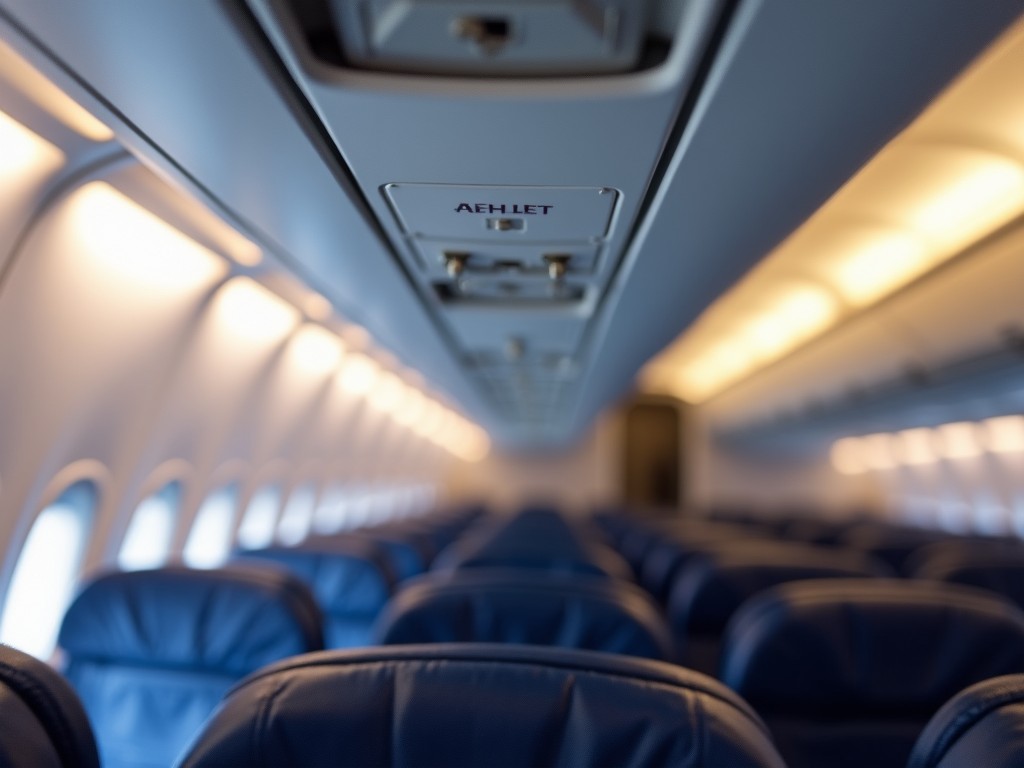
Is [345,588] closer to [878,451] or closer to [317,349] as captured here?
[317,349]

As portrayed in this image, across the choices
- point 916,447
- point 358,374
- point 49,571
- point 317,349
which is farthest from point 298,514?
point 916,447

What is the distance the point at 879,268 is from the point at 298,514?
6.36m

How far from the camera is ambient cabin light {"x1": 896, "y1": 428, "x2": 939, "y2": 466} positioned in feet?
47.5

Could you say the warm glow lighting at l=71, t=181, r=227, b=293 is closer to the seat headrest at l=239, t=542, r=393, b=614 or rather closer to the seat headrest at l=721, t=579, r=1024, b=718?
the seat headrest at l=239, t=542, r=393, b=614

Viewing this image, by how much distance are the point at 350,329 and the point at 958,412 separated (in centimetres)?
727

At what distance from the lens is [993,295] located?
215 inches

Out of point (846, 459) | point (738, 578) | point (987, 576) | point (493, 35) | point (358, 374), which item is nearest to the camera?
point (493, 35)

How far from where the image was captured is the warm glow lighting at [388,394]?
10266mm

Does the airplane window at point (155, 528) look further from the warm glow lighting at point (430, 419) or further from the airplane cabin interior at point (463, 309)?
the warm glow lighting at point (430, 419)

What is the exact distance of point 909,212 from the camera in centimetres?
522

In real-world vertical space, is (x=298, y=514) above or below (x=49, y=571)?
above

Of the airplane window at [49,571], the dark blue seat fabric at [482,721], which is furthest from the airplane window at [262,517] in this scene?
the dark blue seat fabric at [482,721]

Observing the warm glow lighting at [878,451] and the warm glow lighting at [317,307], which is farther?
the warm glow lighting at [878,451]

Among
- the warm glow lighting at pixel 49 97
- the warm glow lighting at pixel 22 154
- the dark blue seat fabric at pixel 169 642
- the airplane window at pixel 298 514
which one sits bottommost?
the dark blue seat fabric at pixel 169 642
